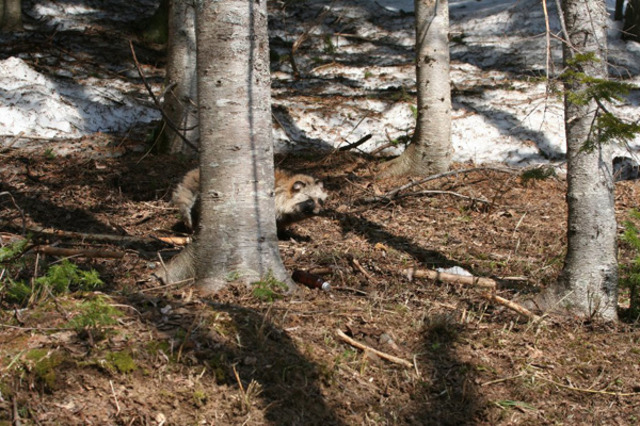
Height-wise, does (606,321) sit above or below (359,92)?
below

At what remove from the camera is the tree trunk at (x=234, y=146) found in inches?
168

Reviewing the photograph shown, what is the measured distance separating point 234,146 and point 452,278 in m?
2.43

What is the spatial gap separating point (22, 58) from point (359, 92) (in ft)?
23.1

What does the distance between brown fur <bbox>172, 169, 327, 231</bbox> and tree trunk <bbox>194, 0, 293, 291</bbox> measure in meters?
2.72

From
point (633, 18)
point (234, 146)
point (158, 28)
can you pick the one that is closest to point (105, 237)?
point (234, 146)

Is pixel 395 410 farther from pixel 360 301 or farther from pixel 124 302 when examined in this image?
pixel 124 302

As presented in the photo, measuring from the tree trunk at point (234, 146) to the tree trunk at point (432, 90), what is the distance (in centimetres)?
458

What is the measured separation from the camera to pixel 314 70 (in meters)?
13.9

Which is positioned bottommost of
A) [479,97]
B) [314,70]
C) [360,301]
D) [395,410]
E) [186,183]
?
[395,410]

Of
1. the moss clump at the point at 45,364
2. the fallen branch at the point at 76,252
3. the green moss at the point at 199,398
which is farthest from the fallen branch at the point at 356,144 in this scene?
the moss clump at the point at 45,364

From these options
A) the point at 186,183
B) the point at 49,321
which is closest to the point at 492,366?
the point at 49,321

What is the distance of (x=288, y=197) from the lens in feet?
24.2

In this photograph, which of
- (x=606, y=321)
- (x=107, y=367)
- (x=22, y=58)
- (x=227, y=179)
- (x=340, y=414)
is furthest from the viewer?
(x=22, y=58)

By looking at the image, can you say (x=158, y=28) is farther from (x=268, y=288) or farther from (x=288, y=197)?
(x=268, y=288)
